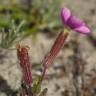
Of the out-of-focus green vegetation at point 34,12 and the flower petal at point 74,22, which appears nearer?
the flower petal at point 74,22

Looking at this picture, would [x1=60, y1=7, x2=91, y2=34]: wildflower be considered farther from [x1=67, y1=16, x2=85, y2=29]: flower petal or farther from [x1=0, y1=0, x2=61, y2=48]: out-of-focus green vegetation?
[x1=0, y1=0, x2=61, y2=48]: out-of-focus green vegetation

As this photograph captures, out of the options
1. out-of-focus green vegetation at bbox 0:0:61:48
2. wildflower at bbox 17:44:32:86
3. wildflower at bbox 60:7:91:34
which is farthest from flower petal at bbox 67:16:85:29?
out-of-focus green vegetation at bbox 0:0:61:48

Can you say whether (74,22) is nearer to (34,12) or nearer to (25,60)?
(25,60)

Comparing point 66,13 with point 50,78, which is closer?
→ point 66,13

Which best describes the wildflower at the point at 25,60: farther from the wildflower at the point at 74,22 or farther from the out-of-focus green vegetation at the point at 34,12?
the out-of-focus green vegetation at the point at 34,12

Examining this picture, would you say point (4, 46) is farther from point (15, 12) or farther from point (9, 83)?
point (15, 12)

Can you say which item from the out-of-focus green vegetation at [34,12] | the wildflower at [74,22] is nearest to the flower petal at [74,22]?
the wildflower at [74,22]

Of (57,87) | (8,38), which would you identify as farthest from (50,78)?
(8,38)
